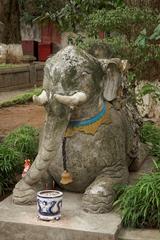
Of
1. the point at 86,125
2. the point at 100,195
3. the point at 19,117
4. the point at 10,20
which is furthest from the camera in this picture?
the point at 10,20

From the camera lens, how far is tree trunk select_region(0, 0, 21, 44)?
1766cm

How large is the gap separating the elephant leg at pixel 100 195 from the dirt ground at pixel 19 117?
465 centimetres

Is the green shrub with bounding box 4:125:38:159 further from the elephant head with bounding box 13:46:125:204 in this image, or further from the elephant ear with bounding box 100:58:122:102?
the elephant ear with bounding box 100:58:122:102

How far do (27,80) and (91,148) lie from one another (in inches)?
496

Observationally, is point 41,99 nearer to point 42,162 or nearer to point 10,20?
point 42,162

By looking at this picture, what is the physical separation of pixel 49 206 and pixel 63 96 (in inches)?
28.9

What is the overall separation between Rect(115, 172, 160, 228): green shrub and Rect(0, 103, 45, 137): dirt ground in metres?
4.88

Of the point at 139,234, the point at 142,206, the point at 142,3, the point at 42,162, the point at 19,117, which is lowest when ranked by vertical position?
the point at 19,117

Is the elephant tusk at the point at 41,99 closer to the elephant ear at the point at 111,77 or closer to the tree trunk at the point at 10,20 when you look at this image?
the elephant ear at the point at 111,77

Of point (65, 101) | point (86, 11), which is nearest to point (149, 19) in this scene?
point (86, 11)

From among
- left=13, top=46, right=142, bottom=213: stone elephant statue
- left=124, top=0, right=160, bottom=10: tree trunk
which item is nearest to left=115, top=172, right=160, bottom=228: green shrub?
left=13, top=46, right=142, bottom=213: stone elephant statue

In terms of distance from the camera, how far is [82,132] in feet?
12.6

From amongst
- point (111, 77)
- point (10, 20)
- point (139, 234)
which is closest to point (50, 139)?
point (111, 77)

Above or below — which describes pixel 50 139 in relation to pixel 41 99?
below
